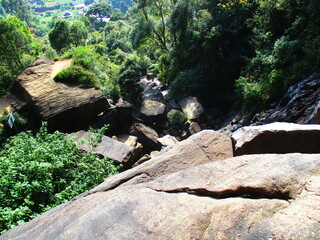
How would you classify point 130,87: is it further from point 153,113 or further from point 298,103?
point 298,103

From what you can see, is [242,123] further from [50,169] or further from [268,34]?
[50,169]

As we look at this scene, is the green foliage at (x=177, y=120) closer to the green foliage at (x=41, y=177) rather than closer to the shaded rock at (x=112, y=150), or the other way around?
the shaded rock at (x=112, y=150)

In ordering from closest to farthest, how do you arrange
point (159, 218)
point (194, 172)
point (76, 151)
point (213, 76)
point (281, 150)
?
point (159, 218)
point (194, 172)
point (281, 150)
point (76, 151)
point (213, 76)

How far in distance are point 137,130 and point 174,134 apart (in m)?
3.27

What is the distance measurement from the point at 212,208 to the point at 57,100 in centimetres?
971

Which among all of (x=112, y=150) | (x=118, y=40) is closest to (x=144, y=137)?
(x=112, y=150)

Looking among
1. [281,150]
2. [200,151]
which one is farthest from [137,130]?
[281,150]

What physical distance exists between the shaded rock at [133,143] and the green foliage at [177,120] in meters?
3.74

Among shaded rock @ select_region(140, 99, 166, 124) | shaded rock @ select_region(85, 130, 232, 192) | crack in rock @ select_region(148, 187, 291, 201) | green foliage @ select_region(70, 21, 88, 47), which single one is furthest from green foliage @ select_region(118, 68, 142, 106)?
green foliage @ select_region(70, 21, 88, 47)

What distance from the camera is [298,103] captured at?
306 inches

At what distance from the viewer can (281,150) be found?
13.9 ft

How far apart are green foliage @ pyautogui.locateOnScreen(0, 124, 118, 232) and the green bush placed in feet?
17.1

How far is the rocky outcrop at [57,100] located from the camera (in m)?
10.3

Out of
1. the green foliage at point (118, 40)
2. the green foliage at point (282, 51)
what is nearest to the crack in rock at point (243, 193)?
the green foliage at point (282, 51)
